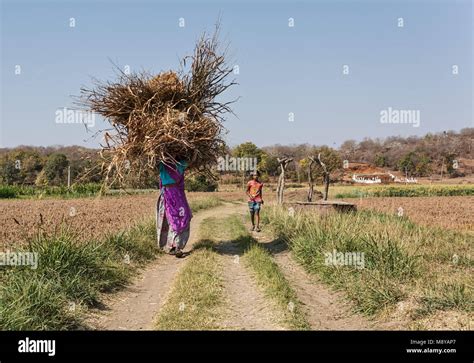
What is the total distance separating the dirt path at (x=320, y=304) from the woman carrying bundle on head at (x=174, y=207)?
2.41 m

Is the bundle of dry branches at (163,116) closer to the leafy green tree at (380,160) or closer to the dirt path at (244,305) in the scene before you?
the dirt path at (244,305)

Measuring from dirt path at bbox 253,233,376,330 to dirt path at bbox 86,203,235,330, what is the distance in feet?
7.42

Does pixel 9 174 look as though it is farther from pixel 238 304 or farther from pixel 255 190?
pixel 238 304

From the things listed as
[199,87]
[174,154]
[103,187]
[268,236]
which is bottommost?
[268,236]

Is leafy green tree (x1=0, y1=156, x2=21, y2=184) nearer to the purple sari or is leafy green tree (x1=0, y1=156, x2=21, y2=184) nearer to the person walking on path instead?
the person walking on path

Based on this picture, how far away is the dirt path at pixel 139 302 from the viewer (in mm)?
6145

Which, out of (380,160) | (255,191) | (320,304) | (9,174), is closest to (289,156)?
(255,191)

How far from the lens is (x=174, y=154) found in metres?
10.0

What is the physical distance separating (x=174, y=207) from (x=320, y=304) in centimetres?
456
